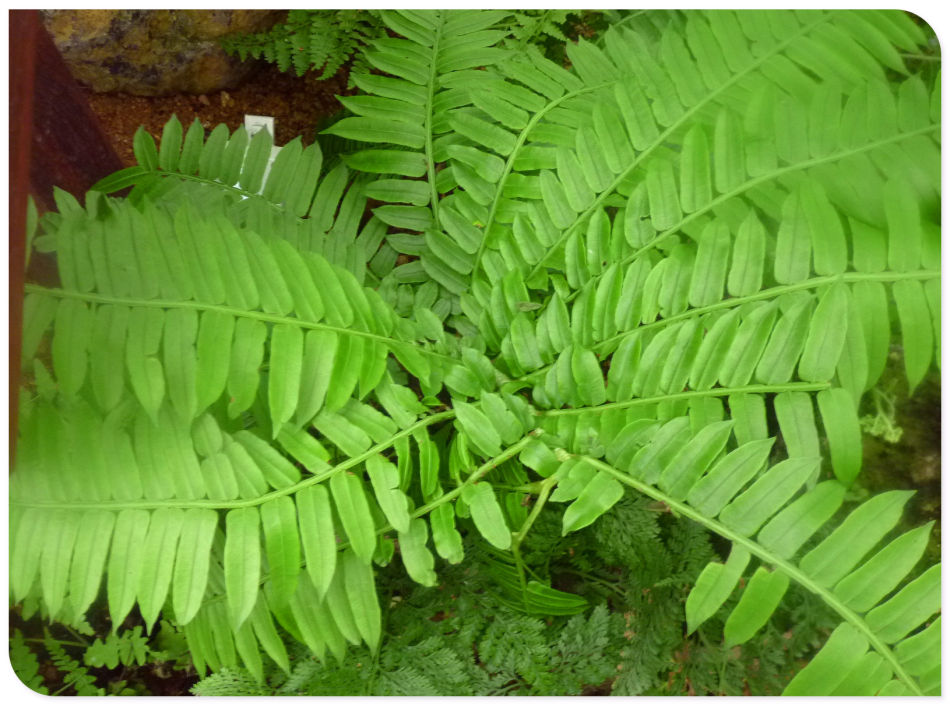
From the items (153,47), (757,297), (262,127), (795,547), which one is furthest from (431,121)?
(795,547)

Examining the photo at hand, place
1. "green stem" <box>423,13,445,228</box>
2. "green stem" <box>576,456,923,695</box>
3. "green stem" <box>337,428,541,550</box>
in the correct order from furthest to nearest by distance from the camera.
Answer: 1. "green stem" <box>423,13,445,228</box>
2. "green stem" <box>337,428,541,550</box>
3. "green stem" <box>576,456,923,695</box>

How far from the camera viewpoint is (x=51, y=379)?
0.82m

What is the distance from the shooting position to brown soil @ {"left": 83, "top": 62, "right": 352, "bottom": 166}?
109cm

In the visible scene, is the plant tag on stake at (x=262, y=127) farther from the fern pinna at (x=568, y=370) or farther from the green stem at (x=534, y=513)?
the green stem at (x=534, y=513)

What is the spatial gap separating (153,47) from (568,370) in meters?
0.84

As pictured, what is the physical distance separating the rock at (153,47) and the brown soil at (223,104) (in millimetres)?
18

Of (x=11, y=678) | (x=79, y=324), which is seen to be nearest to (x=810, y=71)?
(x=79, y=324)

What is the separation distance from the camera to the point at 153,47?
1015mm

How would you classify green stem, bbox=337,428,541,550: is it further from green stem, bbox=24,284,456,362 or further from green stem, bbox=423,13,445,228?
green stem, bbox=423,13,445,228

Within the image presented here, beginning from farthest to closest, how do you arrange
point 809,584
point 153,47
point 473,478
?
point 153,47 → point 473,478 → point 809,584

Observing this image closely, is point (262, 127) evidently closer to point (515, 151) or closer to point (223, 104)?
point (223, 104)

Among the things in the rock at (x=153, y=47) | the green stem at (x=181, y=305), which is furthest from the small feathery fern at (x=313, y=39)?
the green stem at (x=181, y=305)

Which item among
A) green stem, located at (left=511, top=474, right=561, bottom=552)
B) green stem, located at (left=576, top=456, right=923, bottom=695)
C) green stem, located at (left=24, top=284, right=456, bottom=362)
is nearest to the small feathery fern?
green stem, located at (left=24, top=284, right=456, bottom=362)

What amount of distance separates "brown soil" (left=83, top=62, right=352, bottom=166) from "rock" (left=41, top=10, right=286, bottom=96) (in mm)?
18
